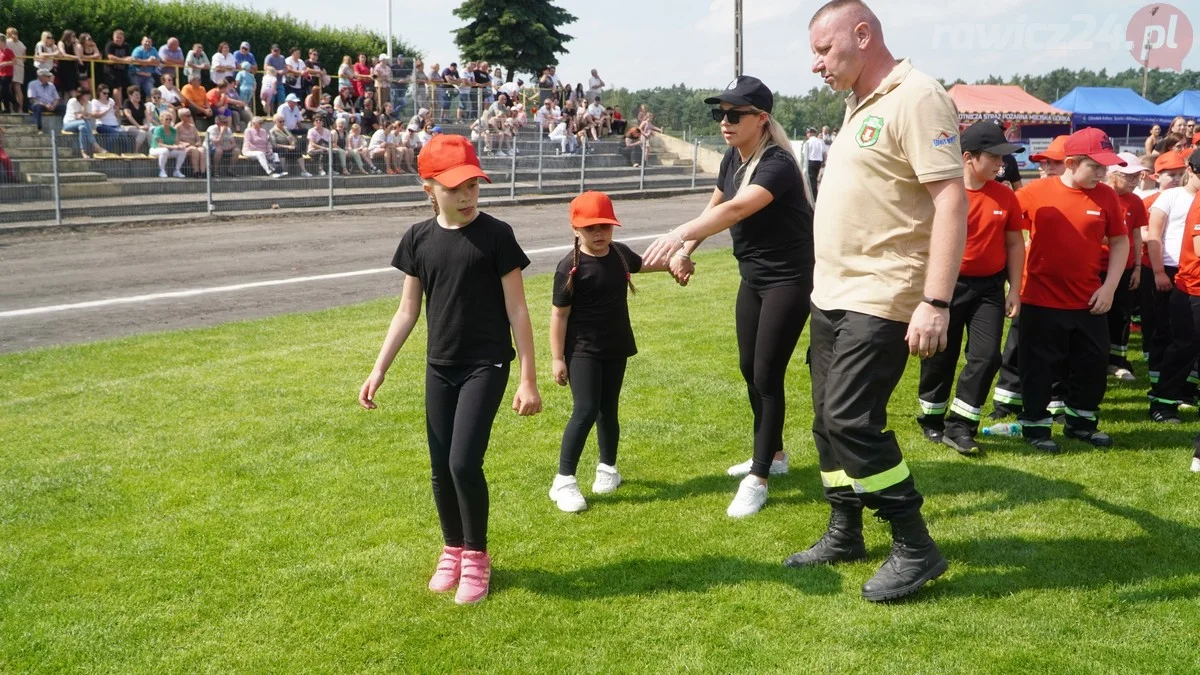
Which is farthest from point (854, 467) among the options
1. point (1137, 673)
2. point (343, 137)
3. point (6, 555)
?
point (343, 137)

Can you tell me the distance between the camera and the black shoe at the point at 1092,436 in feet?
20.6

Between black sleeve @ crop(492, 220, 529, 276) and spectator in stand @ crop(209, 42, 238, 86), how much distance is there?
74.1 ft

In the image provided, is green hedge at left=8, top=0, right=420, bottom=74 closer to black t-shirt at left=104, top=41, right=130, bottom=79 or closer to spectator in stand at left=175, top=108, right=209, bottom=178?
black t-shirt at left=104, top=41, right=130, bottom=79

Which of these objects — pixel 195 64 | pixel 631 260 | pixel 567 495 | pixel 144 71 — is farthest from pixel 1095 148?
pixel 195 64

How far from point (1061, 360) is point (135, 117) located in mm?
21104

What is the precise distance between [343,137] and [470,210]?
20.8 meters

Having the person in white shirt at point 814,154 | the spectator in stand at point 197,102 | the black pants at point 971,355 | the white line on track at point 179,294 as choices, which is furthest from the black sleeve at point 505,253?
the person in white shirt at point 814,154

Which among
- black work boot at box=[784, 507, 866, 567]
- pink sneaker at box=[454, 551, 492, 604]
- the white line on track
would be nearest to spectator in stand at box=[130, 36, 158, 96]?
the white line on track

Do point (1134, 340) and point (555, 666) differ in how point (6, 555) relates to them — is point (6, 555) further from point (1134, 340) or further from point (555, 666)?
point (1134, 340)

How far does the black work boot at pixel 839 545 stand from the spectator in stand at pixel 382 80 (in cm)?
2608

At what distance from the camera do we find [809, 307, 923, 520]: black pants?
151 inches

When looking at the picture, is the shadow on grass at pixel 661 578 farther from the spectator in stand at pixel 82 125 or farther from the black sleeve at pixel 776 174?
the spectator in stand at pixel 82 125

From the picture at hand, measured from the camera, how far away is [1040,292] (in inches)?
247

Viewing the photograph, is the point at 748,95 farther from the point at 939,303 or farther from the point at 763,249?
the point at 939,303
